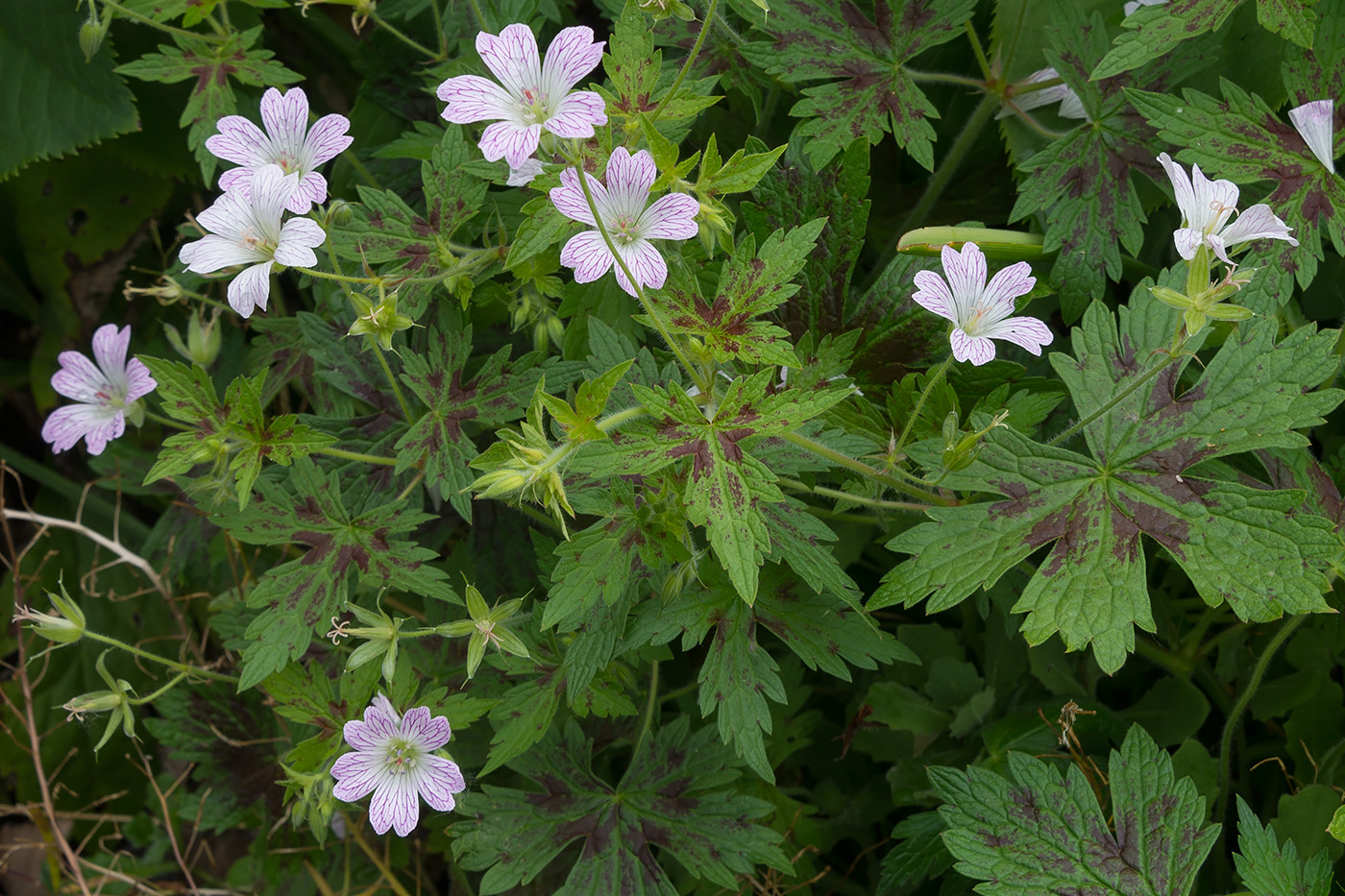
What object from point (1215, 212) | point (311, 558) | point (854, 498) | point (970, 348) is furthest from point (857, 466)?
point (311, 558)

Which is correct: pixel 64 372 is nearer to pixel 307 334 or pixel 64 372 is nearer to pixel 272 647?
pixel 307 334

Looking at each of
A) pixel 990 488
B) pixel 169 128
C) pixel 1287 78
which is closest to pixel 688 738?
pixel 990 488

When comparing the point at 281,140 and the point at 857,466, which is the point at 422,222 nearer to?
the point at 281,140

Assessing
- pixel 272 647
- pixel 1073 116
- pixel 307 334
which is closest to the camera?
pixel 272 647

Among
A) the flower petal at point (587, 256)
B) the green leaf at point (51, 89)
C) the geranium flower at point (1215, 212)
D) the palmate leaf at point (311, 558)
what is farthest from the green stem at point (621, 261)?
the green leaf at point (51, 89)

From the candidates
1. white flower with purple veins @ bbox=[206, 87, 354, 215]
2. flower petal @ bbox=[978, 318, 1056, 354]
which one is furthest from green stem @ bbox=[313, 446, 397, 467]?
flower petal @ bbox=[978, 318, 1056, 354]

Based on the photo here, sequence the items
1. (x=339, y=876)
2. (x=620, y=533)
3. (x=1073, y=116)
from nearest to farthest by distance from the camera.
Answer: (x=620, y=533) < (x=1073, y=116) < (x=339, y=876)
